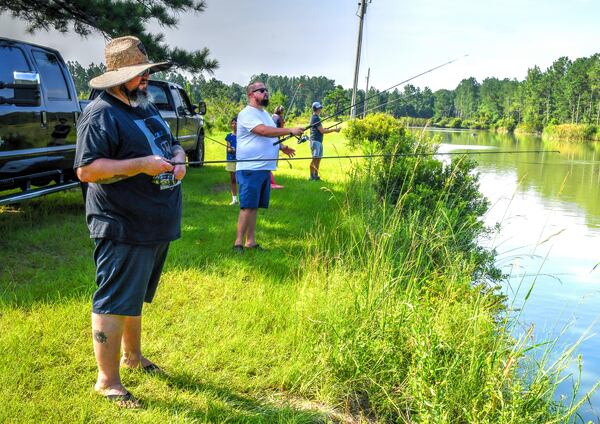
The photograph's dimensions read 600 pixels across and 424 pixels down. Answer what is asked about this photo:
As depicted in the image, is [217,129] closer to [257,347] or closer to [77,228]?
[77,228]

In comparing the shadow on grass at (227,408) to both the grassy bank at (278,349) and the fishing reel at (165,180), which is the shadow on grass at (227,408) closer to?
the grassy bank at (278,349)

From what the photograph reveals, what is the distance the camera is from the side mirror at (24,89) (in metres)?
5.07

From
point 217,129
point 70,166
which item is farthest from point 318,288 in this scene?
point 217,129

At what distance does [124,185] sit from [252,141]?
9.79 feet

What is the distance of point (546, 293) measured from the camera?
22.8 feet

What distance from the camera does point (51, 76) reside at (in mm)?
6340

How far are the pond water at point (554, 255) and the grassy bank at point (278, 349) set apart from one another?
0.74 meters

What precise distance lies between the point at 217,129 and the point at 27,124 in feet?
88.9

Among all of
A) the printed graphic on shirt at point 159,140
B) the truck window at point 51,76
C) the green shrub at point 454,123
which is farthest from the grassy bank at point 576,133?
the printed graphic on shirt at point 159,140

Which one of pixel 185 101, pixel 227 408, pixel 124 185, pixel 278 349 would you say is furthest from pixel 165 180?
pixel 185 101

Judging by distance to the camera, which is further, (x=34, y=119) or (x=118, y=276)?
(x=34, y=119)

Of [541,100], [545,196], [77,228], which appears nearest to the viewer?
[77,228]

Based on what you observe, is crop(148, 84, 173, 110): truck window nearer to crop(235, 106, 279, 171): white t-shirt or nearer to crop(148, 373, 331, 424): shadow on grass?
crop(235, 106, 279, 171): white t-shirt

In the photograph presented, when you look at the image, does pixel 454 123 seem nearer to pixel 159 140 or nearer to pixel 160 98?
pixel 160 98
